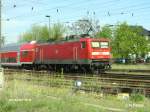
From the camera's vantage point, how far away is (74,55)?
34156 millimetres

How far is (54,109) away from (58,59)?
24.3 m

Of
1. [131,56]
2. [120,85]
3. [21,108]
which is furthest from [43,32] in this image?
[21,108]

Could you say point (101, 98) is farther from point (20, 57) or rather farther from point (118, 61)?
point (118, 61)

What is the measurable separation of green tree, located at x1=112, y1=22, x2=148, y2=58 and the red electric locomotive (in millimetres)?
45994

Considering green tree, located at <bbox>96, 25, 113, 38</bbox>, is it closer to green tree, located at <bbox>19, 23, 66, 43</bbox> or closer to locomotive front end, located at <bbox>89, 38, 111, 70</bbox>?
green tree, located at <bbox>19, 23, 66, 43</bbox>

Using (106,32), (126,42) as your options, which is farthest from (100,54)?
(106,32)

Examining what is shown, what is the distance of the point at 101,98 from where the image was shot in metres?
17.2

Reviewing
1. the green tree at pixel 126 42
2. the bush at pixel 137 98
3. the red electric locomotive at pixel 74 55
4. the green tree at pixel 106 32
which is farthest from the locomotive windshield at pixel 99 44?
the green tree at pixel 126 42

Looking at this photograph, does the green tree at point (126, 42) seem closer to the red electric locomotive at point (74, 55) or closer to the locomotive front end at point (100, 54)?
the red electric locomotive at point (74, 55)

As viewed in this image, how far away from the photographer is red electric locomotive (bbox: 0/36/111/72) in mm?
33062

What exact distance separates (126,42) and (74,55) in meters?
54.0

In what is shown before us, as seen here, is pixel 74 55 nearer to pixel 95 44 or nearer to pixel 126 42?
pixel 95 44

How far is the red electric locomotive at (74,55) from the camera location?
3306 cm

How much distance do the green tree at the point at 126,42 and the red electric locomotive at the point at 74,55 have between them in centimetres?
4599
